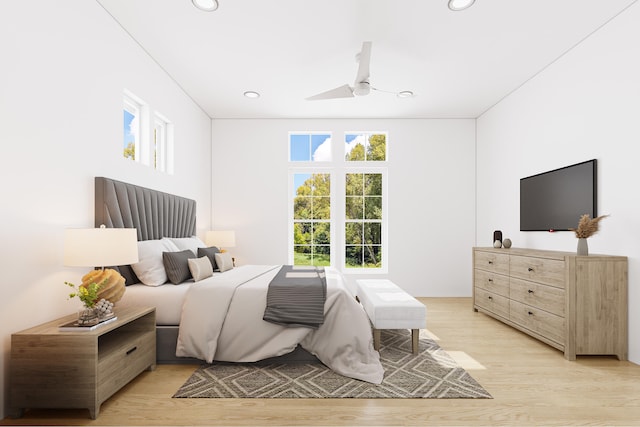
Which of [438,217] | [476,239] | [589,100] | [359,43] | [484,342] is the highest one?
[359,43]

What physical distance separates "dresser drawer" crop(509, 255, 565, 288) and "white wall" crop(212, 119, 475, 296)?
71.2 inches

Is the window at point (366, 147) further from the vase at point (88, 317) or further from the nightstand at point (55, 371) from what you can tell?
the nightstand at point (55, 371)

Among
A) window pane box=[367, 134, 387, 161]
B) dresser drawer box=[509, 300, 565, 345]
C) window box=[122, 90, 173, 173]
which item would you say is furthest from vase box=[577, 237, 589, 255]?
window box=[122, 90, 173, 173]

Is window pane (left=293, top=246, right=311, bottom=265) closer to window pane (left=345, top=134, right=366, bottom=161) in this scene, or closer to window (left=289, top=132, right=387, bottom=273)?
window (left=289, top=132, right=387, bottom=273)

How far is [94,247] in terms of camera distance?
2158 millimetres

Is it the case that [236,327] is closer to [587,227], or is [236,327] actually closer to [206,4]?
[206,4]

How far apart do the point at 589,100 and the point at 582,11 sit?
31.7 inches

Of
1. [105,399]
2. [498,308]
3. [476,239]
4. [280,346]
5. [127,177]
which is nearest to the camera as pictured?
[105,399]

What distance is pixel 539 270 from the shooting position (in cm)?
329

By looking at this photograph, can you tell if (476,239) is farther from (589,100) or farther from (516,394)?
(516,394)

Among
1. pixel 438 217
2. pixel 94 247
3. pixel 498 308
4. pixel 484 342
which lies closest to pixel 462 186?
pixel 438 217

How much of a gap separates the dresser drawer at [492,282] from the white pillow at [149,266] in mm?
3492

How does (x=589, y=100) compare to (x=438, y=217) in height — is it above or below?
above

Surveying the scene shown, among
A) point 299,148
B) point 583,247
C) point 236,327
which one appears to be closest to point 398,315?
point 236,327
